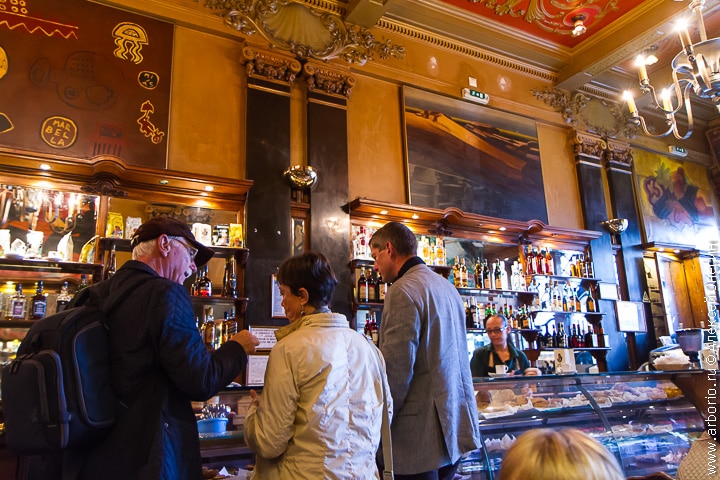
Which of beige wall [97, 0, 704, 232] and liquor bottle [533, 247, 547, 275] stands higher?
beige wall [97, 0, 704, 232]

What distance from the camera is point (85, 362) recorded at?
1.53m

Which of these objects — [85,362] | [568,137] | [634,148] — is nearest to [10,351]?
[85,362]

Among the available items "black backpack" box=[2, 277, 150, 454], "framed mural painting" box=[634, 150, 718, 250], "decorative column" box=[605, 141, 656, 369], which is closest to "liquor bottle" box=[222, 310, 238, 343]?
"black backpack" box=[2, 277, 150, 454]

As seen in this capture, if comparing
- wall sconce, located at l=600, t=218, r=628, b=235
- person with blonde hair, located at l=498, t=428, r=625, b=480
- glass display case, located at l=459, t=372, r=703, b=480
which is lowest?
glass display case, located at l=459, t=372, r=703, b=480

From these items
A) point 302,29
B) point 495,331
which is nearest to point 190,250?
point 495,331

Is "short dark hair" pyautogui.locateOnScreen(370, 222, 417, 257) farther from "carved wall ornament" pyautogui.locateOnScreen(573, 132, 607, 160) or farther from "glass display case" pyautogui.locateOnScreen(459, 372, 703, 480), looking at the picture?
"carved wall ornament" pyautogui.locateOnScreen(573, 132, 607, 160)

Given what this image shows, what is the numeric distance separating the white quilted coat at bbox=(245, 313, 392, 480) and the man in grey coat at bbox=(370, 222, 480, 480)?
1.25 ft

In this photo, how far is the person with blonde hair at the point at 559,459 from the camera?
0.91 m

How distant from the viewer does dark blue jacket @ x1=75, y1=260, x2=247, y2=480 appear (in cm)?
155

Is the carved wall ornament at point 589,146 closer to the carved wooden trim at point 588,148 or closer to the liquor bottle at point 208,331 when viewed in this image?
the carved wooden trim at point 588,148

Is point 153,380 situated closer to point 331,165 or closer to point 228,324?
point 228,324

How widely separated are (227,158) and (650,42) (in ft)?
19.6

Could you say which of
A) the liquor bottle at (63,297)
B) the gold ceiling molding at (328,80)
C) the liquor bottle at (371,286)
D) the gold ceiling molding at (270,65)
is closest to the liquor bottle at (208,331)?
the liquor bottle at (63,297)

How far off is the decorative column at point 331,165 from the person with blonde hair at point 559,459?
4.70 metres
